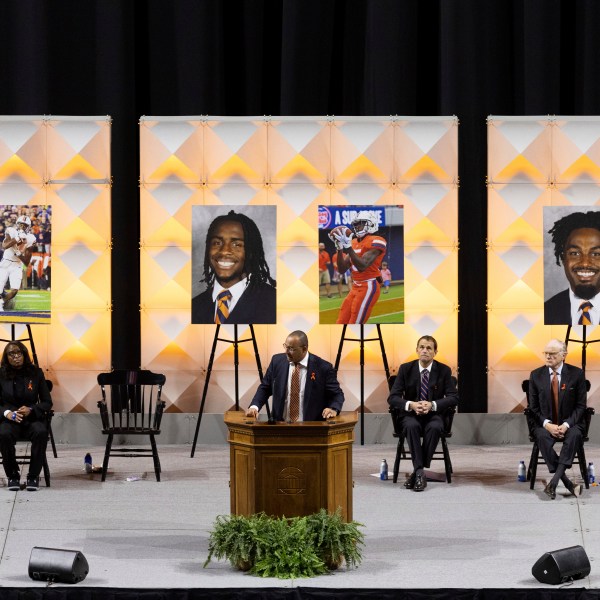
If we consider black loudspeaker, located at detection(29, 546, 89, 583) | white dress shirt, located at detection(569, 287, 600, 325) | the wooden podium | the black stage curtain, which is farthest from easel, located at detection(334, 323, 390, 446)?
black loudspeaker, located at detection(29, 546, 89, 583)

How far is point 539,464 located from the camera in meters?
10.0

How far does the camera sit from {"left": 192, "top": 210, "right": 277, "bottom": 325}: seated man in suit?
10.6m

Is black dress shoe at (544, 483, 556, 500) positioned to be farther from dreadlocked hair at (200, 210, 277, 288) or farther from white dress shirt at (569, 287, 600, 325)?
→ dreadlocked hair at (200, 210, 277, 288)

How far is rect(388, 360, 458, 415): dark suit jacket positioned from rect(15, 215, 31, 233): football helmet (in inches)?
136

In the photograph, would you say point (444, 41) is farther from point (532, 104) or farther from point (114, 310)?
point (114, 310)

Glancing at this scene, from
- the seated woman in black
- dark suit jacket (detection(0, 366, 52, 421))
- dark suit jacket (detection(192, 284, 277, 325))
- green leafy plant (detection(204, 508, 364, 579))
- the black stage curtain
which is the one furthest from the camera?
the black stage curtain

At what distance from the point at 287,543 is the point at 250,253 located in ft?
14.4

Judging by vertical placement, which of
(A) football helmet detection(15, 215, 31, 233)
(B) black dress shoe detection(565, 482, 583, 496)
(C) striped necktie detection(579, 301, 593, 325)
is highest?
(A) football helmet detection(15, 215, 31, 233)

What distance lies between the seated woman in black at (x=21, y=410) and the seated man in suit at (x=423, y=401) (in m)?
2.48

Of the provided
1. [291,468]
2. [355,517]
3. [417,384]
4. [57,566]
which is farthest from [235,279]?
[57,566]

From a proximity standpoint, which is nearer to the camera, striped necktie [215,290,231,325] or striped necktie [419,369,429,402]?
striped necktie [419,369,429,402]

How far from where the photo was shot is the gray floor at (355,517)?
6.71m

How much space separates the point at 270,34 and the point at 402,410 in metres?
4.35

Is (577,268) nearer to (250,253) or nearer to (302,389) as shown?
(250,253)
